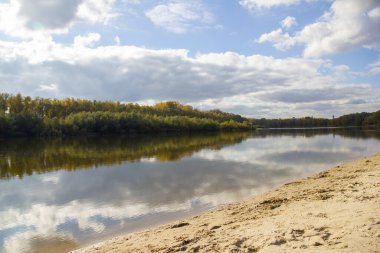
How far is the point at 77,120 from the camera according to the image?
95.8m

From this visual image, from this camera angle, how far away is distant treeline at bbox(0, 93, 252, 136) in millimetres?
85625

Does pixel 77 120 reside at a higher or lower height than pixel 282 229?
higher

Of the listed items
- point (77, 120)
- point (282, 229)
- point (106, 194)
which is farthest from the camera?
point (77, 120)

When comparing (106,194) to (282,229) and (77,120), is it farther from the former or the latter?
(77,120)

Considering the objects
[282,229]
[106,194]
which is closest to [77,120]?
[106,194]

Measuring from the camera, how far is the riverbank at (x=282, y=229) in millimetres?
7199

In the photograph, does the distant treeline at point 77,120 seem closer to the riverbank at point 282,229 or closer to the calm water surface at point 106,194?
the calm water surface at point 106,194

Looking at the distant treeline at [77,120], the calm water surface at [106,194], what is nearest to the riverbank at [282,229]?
the calm water surface at [106,194]

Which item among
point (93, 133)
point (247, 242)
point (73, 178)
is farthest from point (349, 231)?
point (93, 133)

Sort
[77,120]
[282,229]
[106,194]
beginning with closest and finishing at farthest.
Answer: [282,229] < [106,194] < [77,120]

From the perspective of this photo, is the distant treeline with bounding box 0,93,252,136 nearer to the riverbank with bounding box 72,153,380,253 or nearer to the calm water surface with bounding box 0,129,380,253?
the calm water surface with bounding box 0,129,380,253

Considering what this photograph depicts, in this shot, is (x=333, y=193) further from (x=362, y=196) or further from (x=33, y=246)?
(x=33, y=246)

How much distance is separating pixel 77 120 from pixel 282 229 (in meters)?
93.7

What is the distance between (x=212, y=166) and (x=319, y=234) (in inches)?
857
